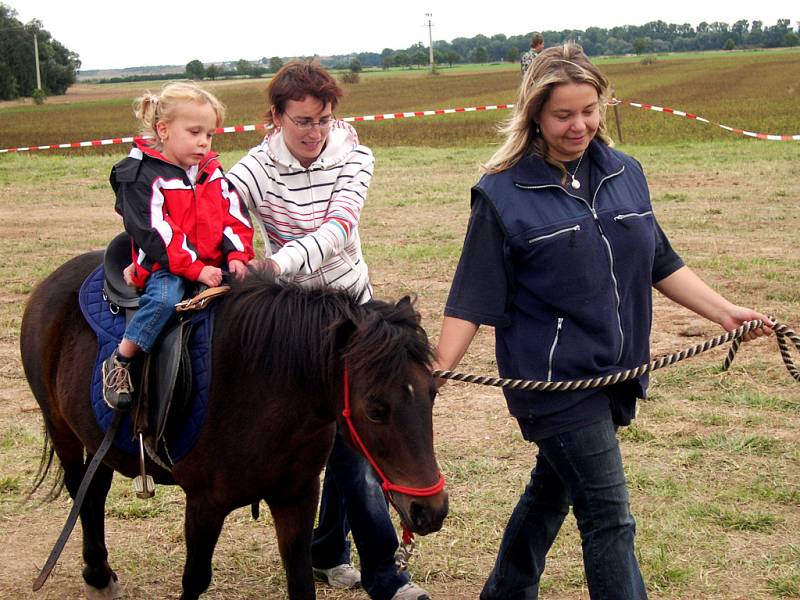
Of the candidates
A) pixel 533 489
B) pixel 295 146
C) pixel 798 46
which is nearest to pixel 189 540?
pixel 533 489

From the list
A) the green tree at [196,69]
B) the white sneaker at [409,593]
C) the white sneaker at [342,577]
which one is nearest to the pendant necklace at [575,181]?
the white sneaker at [409,593]

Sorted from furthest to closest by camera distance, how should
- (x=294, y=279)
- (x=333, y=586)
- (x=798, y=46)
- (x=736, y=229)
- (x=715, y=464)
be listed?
1. (x=798, y=46)
2. (x=736, y=229)
3. (x=715, y=464)
4. (x=333, y=586)
5. (x=294, y=279)

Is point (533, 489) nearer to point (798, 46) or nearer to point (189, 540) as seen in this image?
point (189, 540)

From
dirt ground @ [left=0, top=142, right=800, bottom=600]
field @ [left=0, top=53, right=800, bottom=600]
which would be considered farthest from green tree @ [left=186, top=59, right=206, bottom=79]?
dirt ground @ [left=0, top=142, right=800, bottom=600]

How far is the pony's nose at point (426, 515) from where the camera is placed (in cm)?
264

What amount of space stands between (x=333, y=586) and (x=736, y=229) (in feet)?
27.0

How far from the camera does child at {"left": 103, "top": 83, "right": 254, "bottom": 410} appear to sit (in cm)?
327

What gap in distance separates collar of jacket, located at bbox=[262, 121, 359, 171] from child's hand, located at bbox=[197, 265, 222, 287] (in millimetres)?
497

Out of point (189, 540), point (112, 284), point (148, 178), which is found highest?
point (148, 178)

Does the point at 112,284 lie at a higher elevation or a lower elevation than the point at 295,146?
lower

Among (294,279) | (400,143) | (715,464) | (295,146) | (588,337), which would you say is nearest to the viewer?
(588,337)

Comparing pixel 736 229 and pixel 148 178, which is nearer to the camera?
pixel 148 178

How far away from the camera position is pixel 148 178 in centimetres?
332

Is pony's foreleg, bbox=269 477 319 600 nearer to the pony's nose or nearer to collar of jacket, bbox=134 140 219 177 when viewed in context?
the pony's nose
